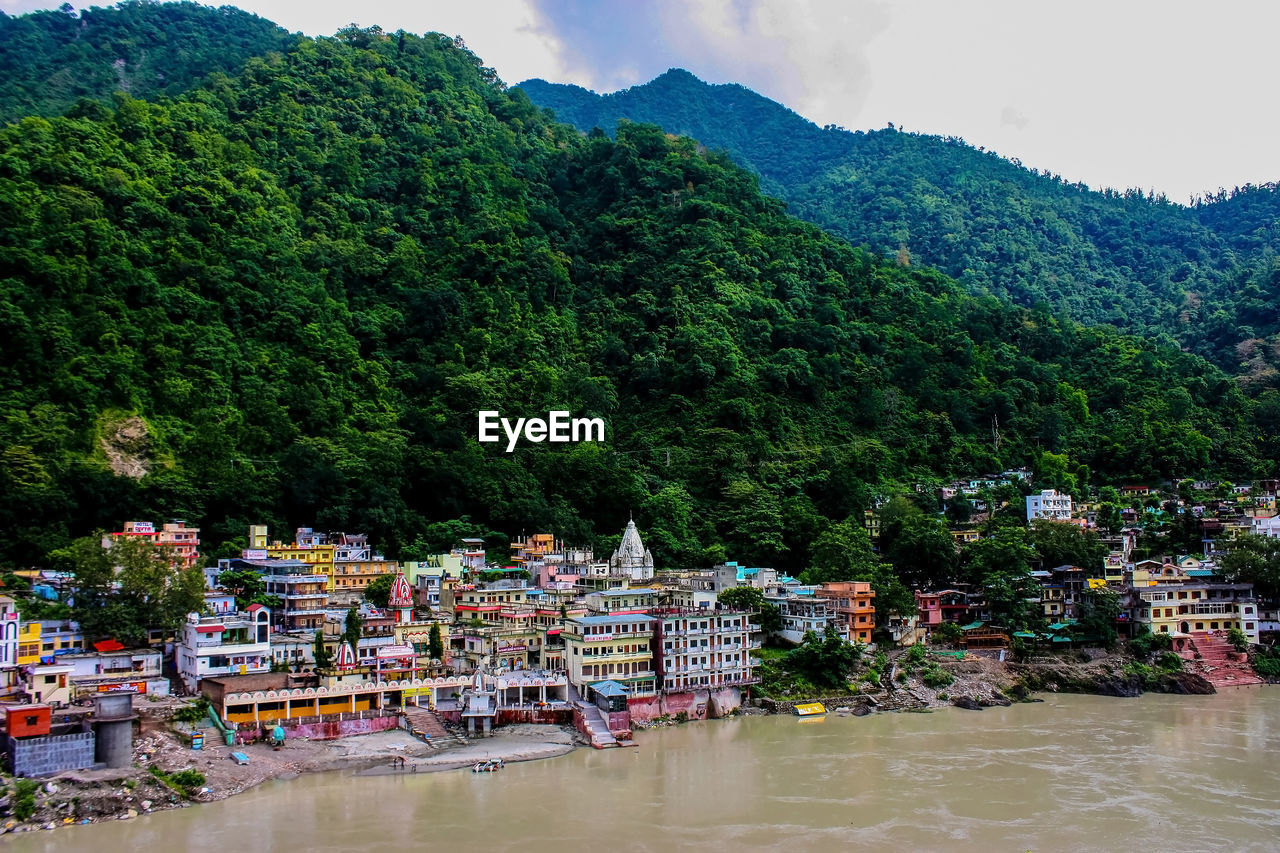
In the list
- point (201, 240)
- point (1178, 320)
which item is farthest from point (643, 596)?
point (1178, 320)

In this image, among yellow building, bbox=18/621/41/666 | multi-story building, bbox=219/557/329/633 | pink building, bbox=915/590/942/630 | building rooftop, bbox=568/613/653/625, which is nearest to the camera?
yellow building, bbox=18/621/41/666

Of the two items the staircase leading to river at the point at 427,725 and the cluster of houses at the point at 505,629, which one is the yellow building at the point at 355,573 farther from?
the staircase leading to river at the point at 427,725

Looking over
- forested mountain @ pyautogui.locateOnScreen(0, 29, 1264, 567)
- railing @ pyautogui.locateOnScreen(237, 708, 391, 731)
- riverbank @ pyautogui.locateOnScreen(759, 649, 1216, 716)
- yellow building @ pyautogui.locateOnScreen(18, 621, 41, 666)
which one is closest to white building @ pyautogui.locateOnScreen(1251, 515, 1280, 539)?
forested mountain @ pyautogui.locateOnScreen(0, 29, 1264, 567)

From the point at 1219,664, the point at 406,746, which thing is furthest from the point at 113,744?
the point at 1219,664

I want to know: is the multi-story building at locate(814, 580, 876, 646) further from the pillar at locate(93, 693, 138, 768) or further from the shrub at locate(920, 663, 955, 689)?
the pillar at locate(93, 693, 138, 768)

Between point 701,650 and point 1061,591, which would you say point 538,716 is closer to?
point 701,650

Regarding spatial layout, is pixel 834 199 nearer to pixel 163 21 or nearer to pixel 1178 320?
pixel 1178 320

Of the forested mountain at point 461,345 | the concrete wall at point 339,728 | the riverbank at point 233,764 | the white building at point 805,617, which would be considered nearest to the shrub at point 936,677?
the white building at point 805,617
